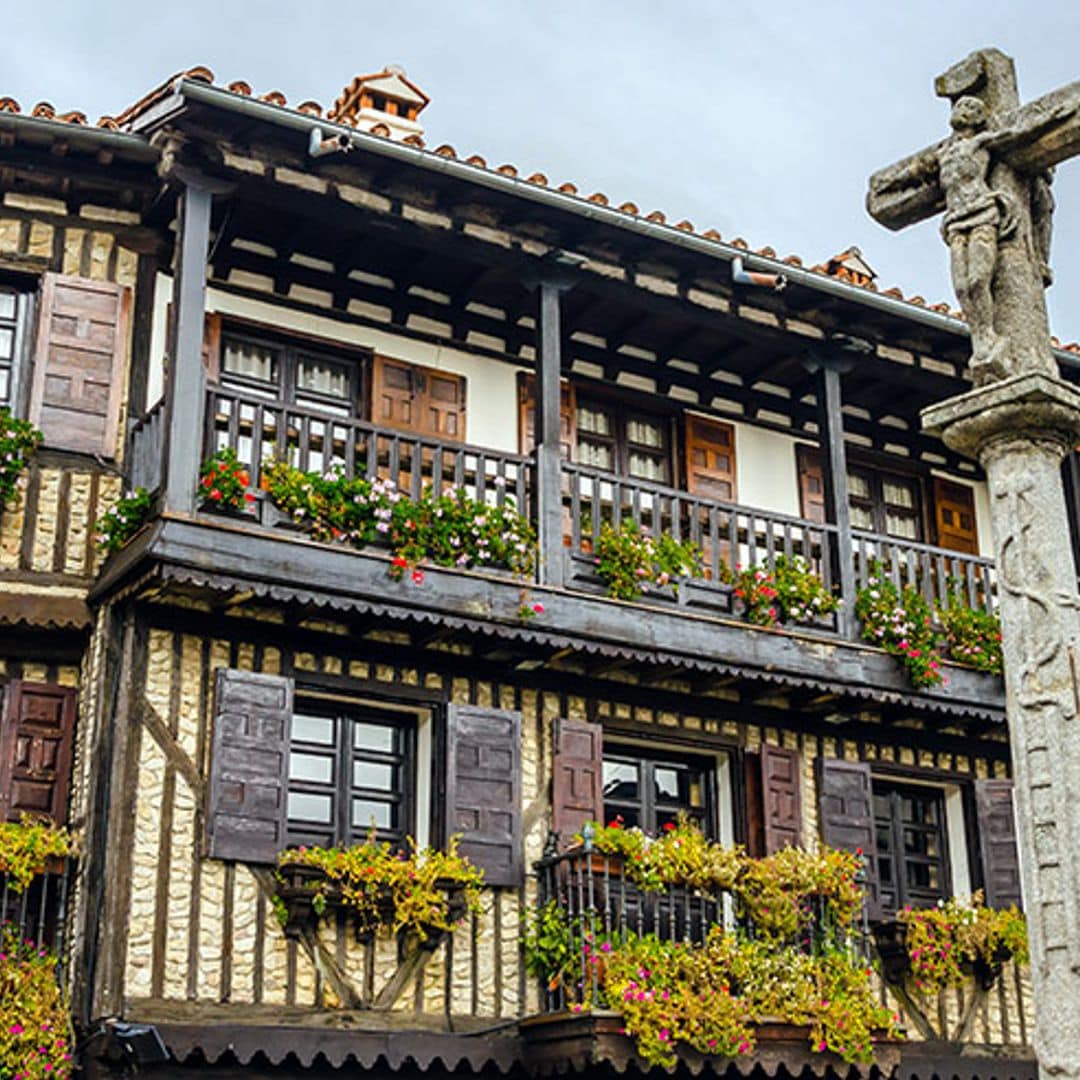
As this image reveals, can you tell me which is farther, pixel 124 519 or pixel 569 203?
pixel 569 203

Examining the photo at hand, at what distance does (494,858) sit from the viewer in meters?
13.5

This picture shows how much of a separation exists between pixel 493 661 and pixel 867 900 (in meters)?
3.70

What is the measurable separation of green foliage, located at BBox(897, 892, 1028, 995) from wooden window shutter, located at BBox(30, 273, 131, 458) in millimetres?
7222

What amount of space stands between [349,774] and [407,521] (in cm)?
188

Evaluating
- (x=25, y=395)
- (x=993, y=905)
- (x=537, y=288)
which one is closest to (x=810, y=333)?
(x=537, y=288)

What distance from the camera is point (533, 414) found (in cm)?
1576

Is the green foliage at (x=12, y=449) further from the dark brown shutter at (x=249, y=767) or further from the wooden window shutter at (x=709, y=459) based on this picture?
the wooden window shutter at (x=709, y=459)

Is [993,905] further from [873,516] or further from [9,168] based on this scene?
[9,168]

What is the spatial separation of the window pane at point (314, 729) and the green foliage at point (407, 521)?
1329 millimetres

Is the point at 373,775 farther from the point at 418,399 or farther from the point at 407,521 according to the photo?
the point at 418,399

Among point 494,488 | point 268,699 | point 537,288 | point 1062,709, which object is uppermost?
point 537,288

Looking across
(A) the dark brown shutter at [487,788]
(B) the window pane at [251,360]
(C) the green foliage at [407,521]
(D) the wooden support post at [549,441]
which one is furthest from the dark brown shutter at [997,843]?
(B) the window pane at [251,360]

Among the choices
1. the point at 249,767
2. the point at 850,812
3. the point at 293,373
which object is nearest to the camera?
the point at 249,767

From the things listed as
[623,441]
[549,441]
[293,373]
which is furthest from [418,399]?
[623,441]
